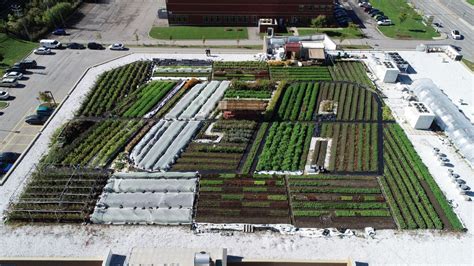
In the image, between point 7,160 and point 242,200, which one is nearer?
point 242,200

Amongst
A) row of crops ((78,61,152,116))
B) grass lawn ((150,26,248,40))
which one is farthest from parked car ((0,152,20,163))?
grass lawn ((150,26,248,40))

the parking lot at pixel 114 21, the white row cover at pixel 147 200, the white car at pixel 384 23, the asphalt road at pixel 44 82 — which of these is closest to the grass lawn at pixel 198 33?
the parking lot at pixel 114 21

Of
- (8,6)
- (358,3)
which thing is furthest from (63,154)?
(358,3)

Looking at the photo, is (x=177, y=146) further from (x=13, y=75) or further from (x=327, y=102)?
(x=13, y=75)

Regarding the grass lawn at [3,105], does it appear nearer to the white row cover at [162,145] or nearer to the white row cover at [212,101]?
the white row cover at [162,145]

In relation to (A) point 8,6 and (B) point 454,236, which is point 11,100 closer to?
(A) point 8,6

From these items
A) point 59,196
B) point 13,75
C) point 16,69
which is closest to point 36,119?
point 13,75
